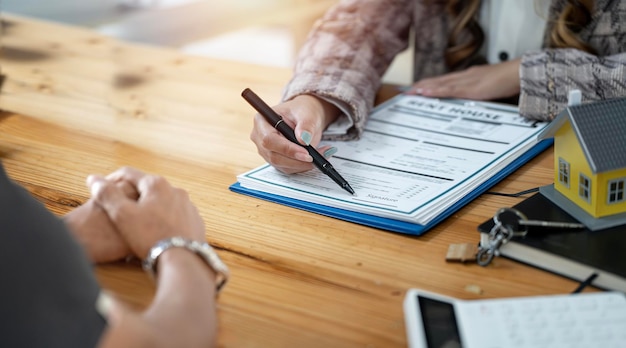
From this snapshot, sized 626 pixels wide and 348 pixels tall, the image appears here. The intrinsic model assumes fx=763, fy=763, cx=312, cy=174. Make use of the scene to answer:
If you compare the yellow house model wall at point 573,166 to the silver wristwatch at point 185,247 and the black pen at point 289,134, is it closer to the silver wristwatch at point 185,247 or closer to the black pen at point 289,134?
the black pen at point 289,134

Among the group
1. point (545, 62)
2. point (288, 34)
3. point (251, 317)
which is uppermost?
point (545, 62)

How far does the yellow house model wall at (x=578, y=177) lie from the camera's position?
865mm

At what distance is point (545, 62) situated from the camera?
1.26 metres

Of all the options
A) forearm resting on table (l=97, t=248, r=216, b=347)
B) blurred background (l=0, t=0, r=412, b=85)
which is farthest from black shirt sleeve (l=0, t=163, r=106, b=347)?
blurred background (l=0, t=0, r=412, b=85)

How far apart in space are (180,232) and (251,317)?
4.6 inches

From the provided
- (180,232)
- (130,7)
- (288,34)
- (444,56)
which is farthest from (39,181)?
(288,34)

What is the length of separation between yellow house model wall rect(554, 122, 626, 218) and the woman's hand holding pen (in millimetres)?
324

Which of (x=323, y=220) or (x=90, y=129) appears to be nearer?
(x=323, y=220)

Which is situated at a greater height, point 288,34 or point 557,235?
point 557,235

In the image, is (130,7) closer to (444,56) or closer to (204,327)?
(444,56)

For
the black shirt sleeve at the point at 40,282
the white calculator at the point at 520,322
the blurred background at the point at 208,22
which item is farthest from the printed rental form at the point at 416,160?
the blurred background at the point at 208,22

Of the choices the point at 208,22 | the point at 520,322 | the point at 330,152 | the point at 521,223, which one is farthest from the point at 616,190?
the point at 208,22

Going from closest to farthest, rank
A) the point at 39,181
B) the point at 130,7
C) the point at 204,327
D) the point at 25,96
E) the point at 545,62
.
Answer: the point at 204,327 < the point at 39,181 < the point at 545,62 < the point at 25,96 < the point at 130,7

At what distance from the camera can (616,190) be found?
875mm
